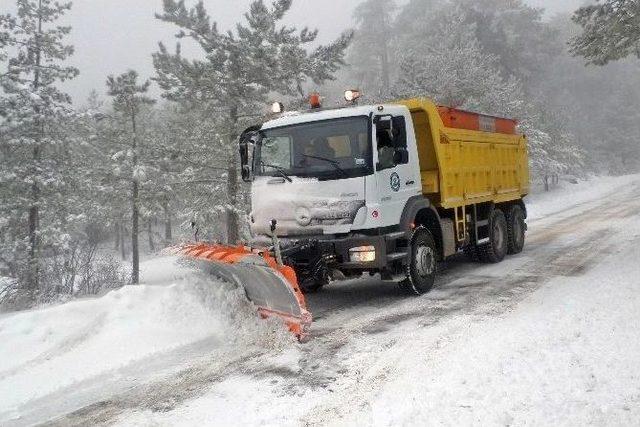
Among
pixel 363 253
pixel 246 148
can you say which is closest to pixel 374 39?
pixel 246 148

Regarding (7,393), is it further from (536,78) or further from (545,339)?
(536,78)

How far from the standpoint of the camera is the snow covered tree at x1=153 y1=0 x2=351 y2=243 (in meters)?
15.0

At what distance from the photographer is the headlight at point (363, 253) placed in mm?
6676

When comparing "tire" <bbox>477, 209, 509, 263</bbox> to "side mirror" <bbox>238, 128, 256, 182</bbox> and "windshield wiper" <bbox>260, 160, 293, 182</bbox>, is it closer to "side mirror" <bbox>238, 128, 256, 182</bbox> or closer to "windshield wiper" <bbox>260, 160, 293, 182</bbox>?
"windshield wiper" <bbox>260, 160, 293, 182</bbox>

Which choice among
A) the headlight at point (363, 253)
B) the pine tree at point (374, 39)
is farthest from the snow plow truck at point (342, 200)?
the pine tree at point (374, 39)

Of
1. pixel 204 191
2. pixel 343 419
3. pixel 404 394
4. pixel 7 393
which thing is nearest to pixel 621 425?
pixel 404 394

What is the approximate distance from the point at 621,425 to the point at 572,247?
859 centimetres

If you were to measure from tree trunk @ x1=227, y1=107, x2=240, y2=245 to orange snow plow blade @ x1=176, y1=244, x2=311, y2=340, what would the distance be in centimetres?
913

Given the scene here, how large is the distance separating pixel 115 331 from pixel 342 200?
3164 millimetres

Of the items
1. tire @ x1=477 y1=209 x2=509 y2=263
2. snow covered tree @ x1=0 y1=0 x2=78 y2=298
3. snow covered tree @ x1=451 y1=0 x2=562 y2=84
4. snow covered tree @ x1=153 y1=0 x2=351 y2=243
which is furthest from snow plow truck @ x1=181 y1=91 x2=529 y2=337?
snow covered tree @ x1=451 y1=0 x2=562 y2=84

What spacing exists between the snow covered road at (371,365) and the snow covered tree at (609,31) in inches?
203

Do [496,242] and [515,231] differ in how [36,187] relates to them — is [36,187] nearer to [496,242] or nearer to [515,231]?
[496,242]

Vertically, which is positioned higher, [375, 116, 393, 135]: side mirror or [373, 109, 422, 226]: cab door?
[375, 116, 393, 135]: side mirror

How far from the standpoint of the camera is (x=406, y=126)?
760 centimetres
